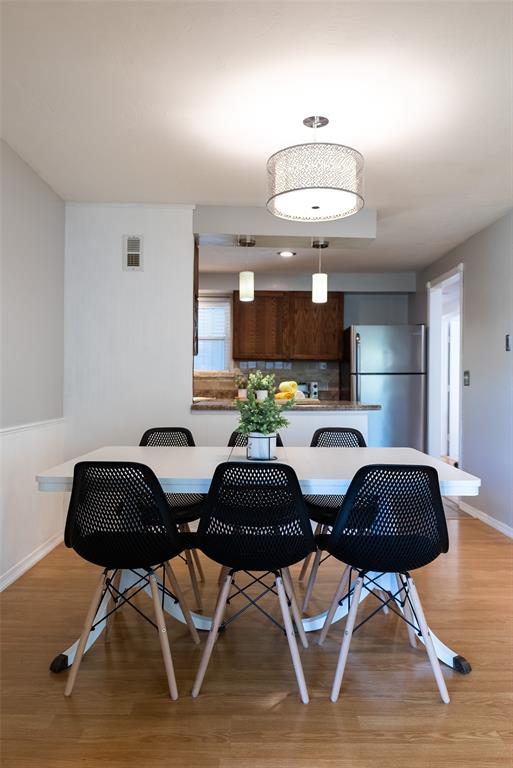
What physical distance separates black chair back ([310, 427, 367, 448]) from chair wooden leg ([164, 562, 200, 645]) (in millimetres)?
1159

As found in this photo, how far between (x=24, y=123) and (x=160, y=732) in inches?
109

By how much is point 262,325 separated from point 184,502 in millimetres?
3896

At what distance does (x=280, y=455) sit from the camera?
2.48 m

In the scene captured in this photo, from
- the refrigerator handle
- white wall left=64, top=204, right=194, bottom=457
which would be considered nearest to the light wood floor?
white wall left=64, top=204, right=194, bottom=457

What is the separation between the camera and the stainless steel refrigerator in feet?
18.5

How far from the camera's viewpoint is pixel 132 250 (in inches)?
151

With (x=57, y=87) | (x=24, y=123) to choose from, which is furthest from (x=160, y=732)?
(x=24, y=123)

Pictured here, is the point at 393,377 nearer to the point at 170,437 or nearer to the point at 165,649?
the point at 170,437

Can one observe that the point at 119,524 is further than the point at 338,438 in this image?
No

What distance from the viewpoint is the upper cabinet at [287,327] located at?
6.24 m

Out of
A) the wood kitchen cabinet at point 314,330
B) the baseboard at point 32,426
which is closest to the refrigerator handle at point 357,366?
the wood kitchen cabinet at point 314,330

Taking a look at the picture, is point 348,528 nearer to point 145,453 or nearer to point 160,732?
point 160,732

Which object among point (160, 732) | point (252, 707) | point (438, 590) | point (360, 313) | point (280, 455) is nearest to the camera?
point (160, 732)

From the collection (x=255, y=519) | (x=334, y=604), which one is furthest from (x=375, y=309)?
(x=255, y=519)
